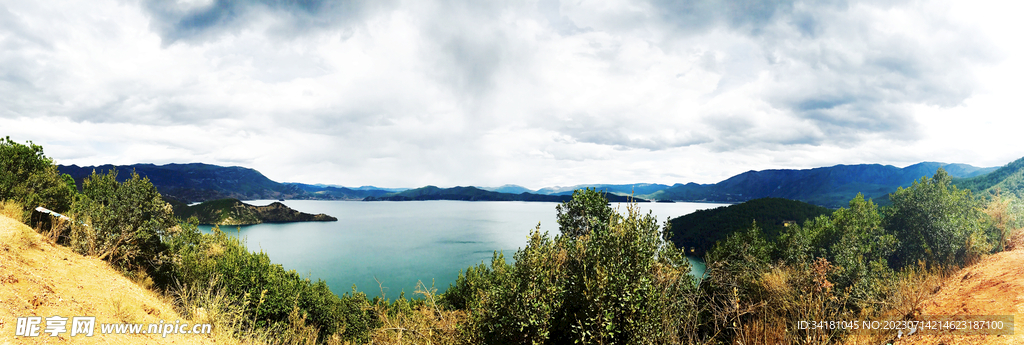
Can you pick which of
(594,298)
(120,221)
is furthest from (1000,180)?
(120,221)

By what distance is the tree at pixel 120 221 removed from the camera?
1329 cm

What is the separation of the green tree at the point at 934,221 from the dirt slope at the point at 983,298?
14.4 metres

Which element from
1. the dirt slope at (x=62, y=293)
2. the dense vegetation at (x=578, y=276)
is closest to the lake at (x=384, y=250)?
the dense vegetation at (x=578, y=276)

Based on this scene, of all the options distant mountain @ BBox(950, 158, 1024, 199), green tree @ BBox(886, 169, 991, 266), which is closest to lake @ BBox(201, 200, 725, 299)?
green tree @ BBox(886, 169, 991, 266)

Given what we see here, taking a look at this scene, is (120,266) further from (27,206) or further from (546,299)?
(546,299)

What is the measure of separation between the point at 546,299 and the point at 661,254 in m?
4.10

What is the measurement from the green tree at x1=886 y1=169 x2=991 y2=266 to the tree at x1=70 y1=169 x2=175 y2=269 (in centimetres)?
4327

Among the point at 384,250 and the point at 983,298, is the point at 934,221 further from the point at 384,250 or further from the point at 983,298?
the point at 384,250

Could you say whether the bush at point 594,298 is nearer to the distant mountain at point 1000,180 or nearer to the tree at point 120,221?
the tree at point 120,221

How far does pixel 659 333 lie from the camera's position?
7336 millimetres

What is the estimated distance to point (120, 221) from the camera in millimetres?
19016

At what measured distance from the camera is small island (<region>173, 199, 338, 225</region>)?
11969 cm

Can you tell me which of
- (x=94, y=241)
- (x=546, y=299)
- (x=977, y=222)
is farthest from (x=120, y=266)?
(x=977, y=222)

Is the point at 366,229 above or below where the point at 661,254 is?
below
